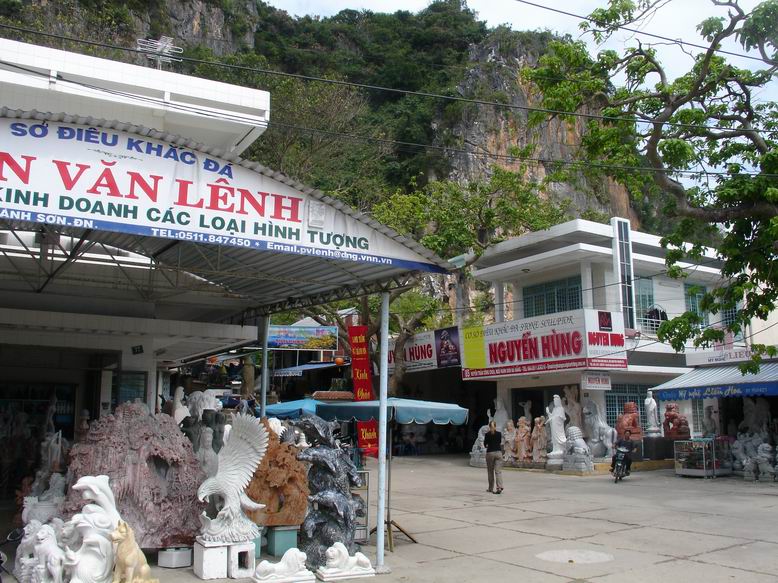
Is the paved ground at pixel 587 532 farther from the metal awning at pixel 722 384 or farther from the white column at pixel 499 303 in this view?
the white column at pixel 499 303

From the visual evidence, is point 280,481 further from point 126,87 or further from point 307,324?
point 307,324

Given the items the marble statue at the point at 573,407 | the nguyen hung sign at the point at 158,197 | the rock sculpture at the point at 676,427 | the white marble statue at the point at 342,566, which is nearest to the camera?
the nguyen hung sign at the point at 158,197

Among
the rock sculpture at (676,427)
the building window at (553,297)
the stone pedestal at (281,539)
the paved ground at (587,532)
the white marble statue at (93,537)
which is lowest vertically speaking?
the paved ground at (587,532)

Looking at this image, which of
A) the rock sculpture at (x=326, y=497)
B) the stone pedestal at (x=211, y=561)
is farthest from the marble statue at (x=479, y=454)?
the stone pedestal at (x=211, y=561)

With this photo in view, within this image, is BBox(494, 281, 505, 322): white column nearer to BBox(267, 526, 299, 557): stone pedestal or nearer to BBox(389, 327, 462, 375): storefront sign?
BBox(389, 327, 462, 375): storefront sign

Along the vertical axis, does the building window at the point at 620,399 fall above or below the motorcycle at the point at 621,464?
above

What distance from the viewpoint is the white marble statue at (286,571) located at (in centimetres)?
706

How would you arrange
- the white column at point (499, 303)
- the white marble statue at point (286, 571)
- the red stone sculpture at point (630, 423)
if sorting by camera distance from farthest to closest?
the white column at point (499, 303), the red stone sculpture at point (630, 423), the white marble statue at point (286, 571)

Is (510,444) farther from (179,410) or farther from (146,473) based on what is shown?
(146,473)

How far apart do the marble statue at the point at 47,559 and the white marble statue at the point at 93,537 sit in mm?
129

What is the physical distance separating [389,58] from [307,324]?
2862cm

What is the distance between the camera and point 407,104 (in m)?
49.4

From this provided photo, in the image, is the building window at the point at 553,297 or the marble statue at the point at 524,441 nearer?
the marble statue at the point at 524,441

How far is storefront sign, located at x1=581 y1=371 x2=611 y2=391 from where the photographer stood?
20484mm
